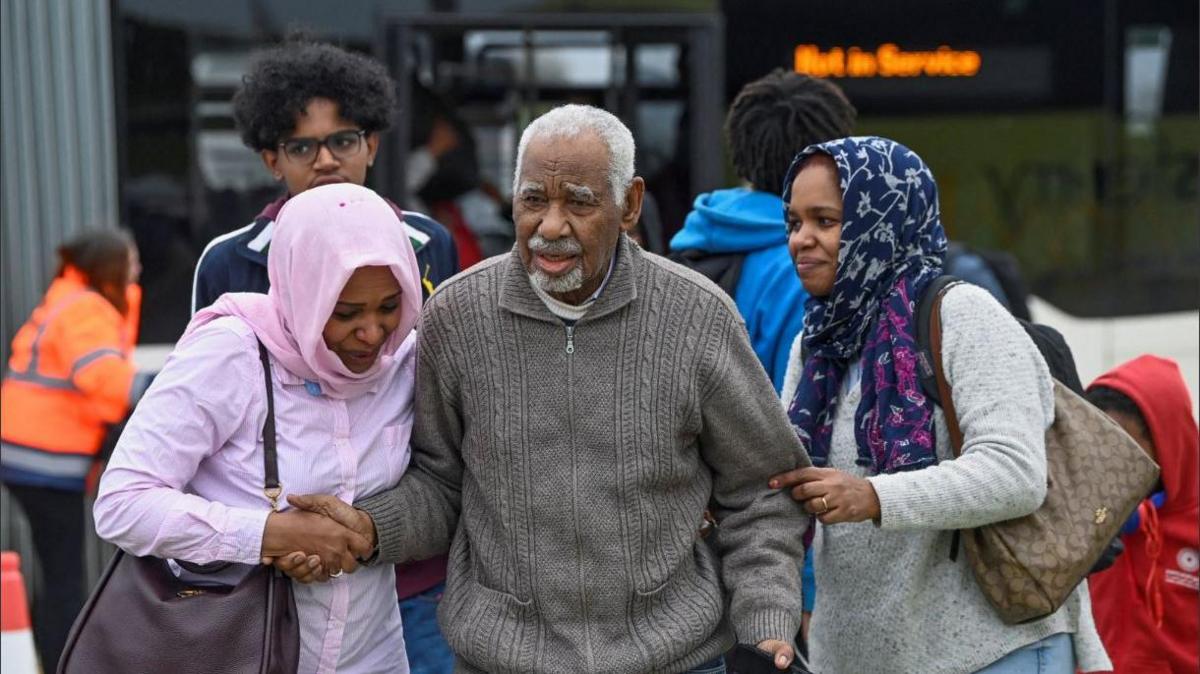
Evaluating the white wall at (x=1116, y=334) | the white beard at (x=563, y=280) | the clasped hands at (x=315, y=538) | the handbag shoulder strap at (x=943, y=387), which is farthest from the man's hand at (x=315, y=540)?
the white wall at (x=1116, y=334)

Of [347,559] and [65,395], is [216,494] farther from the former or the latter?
[65,395]

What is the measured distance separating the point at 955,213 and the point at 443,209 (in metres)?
2.04

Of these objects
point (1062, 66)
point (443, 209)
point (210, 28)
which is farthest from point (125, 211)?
point (1062, 66)

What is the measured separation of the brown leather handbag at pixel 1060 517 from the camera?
Answer: 2.67 meters

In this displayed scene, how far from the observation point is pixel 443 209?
6.41m

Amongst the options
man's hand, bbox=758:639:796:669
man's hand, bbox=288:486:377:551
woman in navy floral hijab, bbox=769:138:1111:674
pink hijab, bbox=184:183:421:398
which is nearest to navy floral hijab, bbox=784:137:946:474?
woman in navy floral hijab, bbox=769:138:1111:674

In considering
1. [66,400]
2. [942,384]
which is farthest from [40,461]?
[942,384]

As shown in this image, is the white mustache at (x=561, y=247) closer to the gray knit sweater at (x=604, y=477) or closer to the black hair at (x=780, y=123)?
the gray knit sweater at (x=604, y=477)

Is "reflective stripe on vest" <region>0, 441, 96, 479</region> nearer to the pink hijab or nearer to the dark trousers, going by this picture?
the dark trousers

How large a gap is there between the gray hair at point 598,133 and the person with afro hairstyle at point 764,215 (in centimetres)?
102

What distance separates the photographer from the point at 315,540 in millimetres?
2484

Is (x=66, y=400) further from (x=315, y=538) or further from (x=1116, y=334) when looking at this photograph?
(x=1116, y=334)

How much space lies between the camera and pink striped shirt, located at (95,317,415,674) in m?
2.43

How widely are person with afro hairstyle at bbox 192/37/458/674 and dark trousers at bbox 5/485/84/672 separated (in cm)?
271
